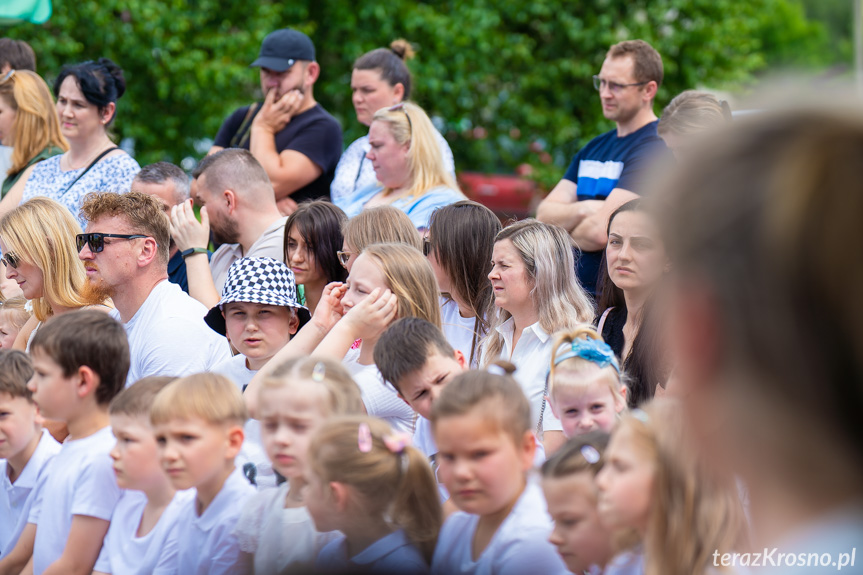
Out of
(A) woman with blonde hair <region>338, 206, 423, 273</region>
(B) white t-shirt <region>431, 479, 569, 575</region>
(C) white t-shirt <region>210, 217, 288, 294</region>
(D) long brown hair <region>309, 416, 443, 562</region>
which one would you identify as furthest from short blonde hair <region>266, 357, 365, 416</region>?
(C) white t-shirt <region>210, 217, 288, 294</region>

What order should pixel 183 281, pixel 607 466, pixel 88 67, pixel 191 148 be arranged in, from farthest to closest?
pixel 191 148 < pixel 88 67 < pixel 183 281 < pixel 607 466

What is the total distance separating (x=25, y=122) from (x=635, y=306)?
185 inches

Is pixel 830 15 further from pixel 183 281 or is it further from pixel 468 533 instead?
pixel 468 533

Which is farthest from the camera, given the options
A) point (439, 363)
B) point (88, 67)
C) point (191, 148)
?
point (191, 148)

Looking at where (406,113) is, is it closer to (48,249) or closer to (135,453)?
(48,249)

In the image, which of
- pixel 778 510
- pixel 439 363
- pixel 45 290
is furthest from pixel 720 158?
pixel 45 290

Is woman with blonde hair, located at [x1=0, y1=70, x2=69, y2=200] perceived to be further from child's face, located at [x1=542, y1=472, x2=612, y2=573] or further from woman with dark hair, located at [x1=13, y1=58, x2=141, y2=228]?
child's face, located at [x1=542, y1=472, x2=612, y2=573]

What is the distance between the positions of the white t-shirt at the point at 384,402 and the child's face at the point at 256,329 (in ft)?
2.04

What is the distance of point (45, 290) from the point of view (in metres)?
4.55

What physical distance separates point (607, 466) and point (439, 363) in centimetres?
112

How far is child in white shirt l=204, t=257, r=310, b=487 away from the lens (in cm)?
407

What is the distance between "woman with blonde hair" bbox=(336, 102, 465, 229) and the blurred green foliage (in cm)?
612

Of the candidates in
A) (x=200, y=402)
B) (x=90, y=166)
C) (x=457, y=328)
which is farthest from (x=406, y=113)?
(x=200, y=402)

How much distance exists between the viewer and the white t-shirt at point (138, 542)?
2.83 m
